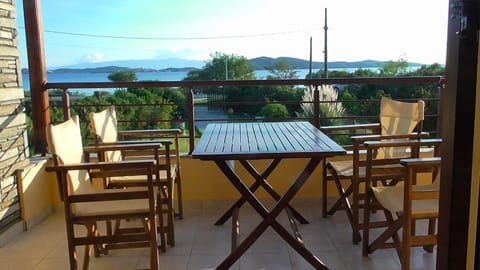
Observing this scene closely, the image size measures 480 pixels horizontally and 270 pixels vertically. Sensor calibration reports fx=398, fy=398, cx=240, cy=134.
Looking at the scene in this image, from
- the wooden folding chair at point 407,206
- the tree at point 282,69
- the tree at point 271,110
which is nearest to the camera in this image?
the wooden folding chair at point 407,206

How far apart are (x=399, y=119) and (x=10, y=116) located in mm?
2896

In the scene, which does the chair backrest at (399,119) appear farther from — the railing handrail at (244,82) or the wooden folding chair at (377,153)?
the railing handrail at (244,82)

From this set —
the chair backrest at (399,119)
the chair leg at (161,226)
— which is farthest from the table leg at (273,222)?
the chair backrest at (399,119)

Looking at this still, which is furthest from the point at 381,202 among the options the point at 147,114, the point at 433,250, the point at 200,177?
the point at 147,114

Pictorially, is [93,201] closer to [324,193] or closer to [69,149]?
[69,149]

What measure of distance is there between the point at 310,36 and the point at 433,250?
11864 millimetres

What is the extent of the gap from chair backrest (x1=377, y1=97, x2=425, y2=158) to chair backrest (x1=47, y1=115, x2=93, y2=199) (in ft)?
7.03

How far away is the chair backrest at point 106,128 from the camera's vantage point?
9.11 feet

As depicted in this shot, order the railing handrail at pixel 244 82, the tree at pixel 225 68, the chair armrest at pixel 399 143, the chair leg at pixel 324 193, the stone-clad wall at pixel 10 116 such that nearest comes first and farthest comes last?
the chair armrest at pixel 399 143, the stone-clad wall at pixel 10 116, the chair leg at pixel 324 193, the railing handrail at pixel 244 82, the tree at pixel 225 68

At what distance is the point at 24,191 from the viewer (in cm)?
306

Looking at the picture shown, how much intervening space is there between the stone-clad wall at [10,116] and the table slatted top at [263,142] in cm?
144

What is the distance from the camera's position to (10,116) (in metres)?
2.92

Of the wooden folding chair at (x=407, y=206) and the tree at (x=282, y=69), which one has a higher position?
the tree at (x=282, y=69)

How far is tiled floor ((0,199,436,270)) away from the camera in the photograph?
2.47m
